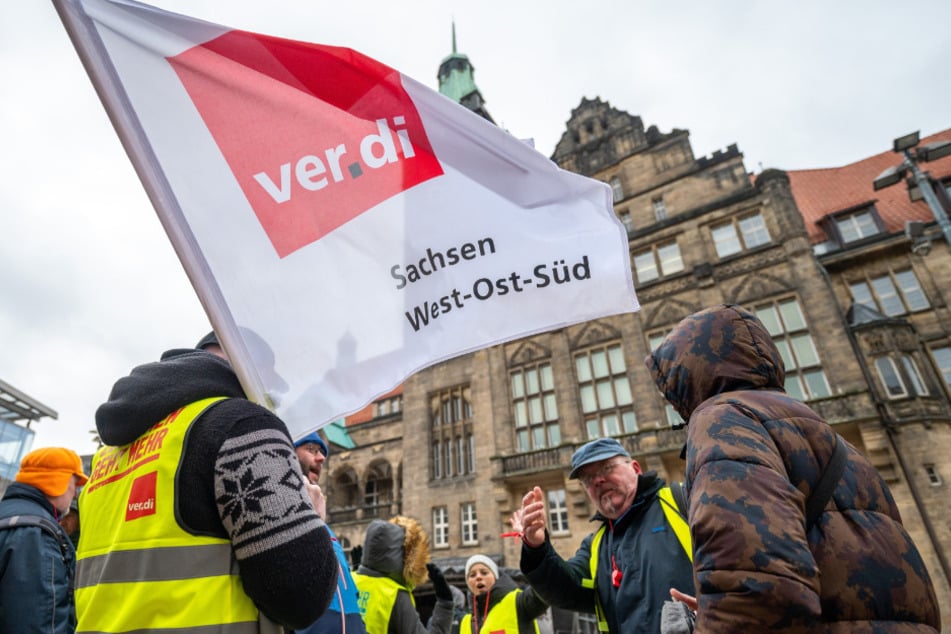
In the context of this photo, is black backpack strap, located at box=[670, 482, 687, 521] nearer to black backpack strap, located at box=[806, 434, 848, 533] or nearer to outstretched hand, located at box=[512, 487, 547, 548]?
outstretched hand, located at box=[512, 487, 547, 548]

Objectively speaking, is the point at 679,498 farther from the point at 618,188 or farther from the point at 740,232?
the point at 618,188

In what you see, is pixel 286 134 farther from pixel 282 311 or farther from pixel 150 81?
pixel 282 311

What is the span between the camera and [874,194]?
59.9 ft

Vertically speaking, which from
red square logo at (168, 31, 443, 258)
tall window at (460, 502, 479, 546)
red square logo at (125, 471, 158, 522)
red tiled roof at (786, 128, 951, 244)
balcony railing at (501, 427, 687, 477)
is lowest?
red square logo at (125, 471, 158, 522)

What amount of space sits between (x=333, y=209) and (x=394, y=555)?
239 cm

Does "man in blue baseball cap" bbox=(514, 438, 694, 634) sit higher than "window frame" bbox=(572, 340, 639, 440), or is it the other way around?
"window frame" bbox=(572, 340, 639, 440)

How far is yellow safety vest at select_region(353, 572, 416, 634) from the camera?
3.10 m

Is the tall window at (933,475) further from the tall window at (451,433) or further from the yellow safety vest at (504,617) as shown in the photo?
the tall window at (451,433)

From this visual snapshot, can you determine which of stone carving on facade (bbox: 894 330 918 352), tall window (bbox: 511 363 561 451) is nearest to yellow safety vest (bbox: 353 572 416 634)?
tall window (bbox: 511 363 561 451)

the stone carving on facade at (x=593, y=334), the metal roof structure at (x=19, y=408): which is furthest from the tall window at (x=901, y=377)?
the metal roof structure at (x=19, y=408)

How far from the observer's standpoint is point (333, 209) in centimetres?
213

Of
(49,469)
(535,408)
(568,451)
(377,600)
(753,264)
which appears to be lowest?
(377,600)

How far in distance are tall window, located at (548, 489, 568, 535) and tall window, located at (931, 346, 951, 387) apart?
37.3ft

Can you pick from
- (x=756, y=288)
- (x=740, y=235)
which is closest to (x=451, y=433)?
(x=756, y=288)
